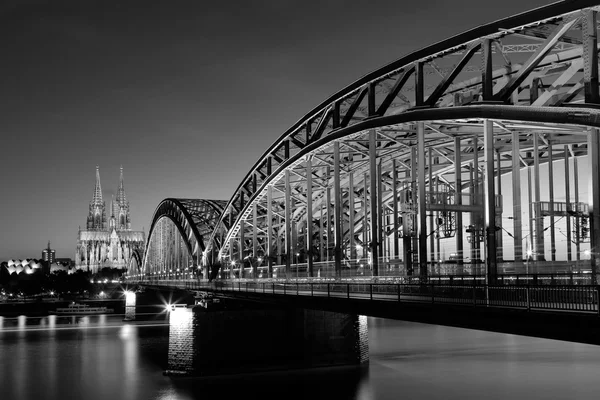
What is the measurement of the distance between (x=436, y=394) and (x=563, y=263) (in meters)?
17.0

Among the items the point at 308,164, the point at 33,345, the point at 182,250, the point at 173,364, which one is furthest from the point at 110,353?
the point at 182,250

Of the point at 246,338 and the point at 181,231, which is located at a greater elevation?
the point at 181,231

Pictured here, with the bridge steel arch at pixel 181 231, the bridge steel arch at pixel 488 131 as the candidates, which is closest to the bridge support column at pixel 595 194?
the bridge steel arch at pixel 488 131

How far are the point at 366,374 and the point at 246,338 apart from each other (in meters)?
7.69

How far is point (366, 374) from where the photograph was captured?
47438mm

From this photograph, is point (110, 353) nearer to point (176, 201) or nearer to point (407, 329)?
point (407, 329)

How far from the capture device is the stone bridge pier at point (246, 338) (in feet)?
152

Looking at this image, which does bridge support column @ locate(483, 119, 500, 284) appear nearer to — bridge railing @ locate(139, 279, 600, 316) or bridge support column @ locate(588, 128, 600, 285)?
bridge railing @ locate(139, 279, 600, 316)

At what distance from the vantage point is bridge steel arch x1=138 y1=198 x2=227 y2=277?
104 m

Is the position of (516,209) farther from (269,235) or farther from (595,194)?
(269,235)

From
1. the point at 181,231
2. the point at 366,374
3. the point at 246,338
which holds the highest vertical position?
the point at 181,231

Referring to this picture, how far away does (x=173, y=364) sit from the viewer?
47438 millimetres

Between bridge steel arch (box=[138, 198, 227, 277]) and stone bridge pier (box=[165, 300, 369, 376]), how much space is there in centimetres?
4940

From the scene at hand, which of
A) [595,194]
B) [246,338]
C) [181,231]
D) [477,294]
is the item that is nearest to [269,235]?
[246,338]
